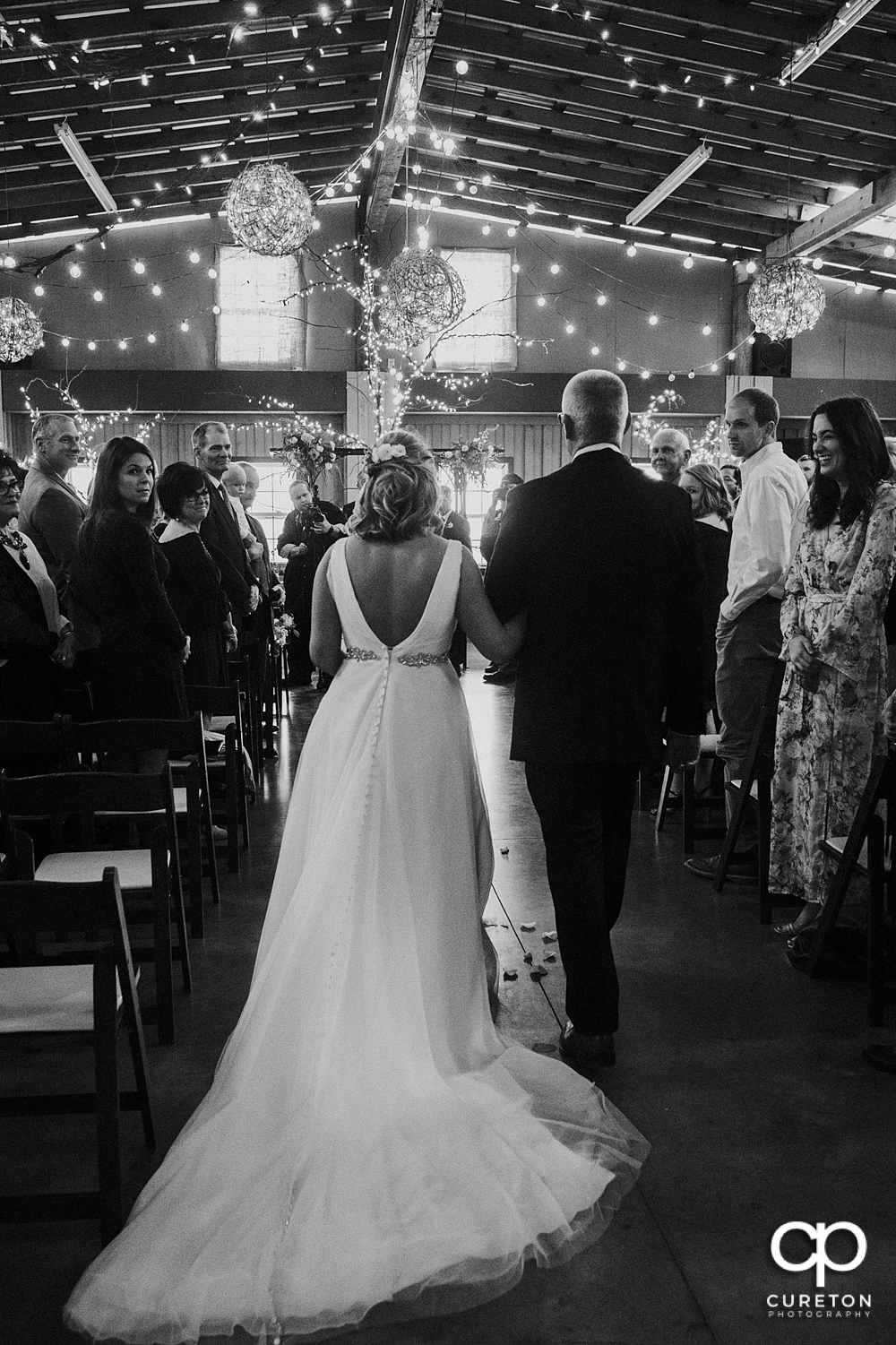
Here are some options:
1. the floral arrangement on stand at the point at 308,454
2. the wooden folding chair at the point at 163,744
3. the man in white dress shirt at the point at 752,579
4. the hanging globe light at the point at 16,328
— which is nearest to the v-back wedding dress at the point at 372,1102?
the wooden folding chair at the point at 163,744

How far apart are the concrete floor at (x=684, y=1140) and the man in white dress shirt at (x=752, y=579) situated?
2.07ft

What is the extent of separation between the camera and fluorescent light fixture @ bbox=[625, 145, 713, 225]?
10.7m

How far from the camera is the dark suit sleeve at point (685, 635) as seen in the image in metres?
2.94

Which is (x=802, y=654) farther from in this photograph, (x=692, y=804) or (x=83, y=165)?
(x=83, y=165)

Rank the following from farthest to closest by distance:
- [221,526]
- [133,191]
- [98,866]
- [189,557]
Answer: [133,191], [221,526], [189,557], [98,866]

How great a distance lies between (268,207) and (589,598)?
5038mm

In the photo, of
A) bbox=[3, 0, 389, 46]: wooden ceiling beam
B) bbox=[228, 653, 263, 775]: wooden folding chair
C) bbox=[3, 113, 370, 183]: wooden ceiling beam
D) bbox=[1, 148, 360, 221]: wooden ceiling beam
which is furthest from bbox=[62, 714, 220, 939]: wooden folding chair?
bbox=[1, 148, 360, 221]: wooden ceiling beam

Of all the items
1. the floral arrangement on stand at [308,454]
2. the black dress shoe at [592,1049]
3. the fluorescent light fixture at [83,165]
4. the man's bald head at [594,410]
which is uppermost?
the fluorescent light fixture at [83,165]

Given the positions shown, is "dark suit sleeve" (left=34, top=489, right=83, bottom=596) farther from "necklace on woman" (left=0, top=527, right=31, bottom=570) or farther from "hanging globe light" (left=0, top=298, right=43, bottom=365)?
"hanging globe light" (left=0, top=298, right=43, bottom=365)

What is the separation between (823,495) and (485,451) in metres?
8.59

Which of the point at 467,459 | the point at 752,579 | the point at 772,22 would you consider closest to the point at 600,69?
the point at 772,22

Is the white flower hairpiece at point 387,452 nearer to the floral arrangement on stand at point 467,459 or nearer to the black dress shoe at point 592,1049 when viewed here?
the black dress shoe at point 592,1049

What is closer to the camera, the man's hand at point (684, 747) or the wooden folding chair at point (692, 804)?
the man's hand at point (684, 747)

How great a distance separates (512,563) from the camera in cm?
287
